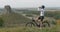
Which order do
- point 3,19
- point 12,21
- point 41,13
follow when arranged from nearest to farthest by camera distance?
point 41,13 → point 3,19 → point 12,21

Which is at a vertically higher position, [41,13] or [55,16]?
[41,13]

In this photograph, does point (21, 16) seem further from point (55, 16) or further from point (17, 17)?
point (55, 16)

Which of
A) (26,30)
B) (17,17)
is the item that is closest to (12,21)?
(17,17)

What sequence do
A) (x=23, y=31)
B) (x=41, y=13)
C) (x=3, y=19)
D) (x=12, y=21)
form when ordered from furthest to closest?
(x=12, y=21) < (x=3, y=19) < (x=41, y=13) < (x=23, y=31)

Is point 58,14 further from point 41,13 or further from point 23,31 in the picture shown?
point 23,31

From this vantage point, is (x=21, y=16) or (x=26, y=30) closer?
(x=26, y=30)

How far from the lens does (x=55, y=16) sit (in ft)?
48.9

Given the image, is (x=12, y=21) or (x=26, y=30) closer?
(x=26, y=30)

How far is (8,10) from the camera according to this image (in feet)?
51.0

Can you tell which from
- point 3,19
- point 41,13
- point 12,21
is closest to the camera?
point 41,13

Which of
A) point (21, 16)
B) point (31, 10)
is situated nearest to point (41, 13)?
point (31, 10)

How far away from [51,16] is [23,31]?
523 centimetres

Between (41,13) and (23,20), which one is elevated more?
(41,13)

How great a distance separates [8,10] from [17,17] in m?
0.82
